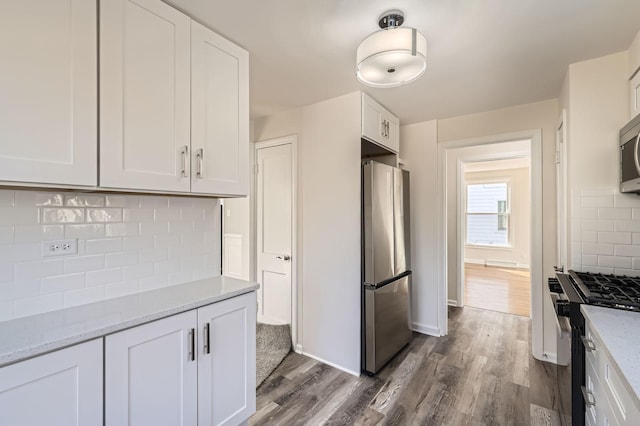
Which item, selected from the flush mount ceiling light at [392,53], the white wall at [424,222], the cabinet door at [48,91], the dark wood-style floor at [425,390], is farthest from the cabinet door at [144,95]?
the white wall at [424,222]

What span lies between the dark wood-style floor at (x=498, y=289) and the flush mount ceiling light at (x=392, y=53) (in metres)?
3.86

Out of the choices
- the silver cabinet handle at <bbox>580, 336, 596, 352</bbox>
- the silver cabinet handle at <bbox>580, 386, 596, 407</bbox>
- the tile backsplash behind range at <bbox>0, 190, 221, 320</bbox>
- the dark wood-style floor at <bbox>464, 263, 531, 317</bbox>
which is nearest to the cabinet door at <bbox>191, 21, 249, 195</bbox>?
the tile backsplash behind range at <bbox>0, 190, 221, 320</bbox>

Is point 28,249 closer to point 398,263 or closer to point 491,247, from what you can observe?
point 398,263

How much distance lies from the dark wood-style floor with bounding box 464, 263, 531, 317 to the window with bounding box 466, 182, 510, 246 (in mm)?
714

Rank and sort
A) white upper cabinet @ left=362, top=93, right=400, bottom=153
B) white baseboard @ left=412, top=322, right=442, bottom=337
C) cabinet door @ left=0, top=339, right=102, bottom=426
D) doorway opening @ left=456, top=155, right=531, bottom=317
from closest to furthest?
cabinet door @ left=0, top=339, right=102, bottom=426 → white upper cabinet @ left=362, top=93, right=400, bottom=153 → white baseboard @ left=412, top=322, right=442, bottom=337 → doorway opening @ left=456, top=155, right=531, bottom=317

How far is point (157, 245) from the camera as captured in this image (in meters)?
1.70

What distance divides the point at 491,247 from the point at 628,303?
253 inches

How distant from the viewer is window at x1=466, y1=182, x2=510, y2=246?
6.95m

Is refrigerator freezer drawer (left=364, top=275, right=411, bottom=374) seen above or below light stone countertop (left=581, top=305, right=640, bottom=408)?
below

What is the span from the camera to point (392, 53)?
1.46 m

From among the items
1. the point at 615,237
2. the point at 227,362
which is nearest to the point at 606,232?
the point at 615,237

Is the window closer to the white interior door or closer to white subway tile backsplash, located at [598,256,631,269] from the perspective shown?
white subway tile backsplash, located at [598,256,631,269]

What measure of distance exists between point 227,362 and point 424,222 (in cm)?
252

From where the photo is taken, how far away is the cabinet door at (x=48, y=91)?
1038 mm
